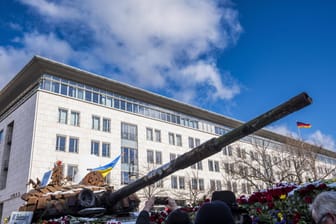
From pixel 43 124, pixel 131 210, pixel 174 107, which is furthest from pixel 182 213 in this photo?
pixel 174 107

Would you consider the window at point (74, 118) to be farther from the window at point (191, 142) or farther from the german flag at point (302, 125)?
the german flag at point (302, 125)

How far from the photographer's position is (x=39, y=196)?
9594 mm

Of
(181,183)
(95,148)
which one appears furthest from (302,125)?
(95,148)

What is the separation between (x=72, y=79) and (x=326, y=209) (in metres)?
33.4

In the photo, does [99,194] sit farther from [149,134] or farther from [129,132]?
[149,134]

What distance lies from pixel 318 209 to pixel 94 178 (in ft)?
32.5

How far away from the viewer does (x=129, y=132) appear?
121ft

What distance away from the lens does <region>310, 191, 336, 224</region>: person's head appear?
7.93 ft

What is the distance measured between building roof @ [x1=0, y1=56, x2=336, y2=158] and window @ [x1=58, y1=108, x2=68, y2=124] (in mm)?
3576

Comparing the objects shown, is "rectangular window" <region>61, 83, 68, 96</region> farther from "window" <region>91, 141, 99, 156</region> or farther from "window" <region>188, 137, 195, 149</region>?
"window" <region>188, 137, 195, 149</region>

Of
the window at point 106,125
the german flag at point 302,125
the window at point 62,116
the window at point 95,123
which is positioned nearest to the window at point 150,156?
the window at point 106,125

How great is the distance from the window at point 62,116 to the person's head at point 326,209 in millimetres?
31171

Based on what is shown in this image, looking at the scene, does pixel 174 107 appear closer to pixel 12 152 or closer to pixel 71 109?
pixel 71 109

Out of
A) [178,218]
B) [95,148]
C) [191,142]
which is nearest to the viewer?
[178,218]
